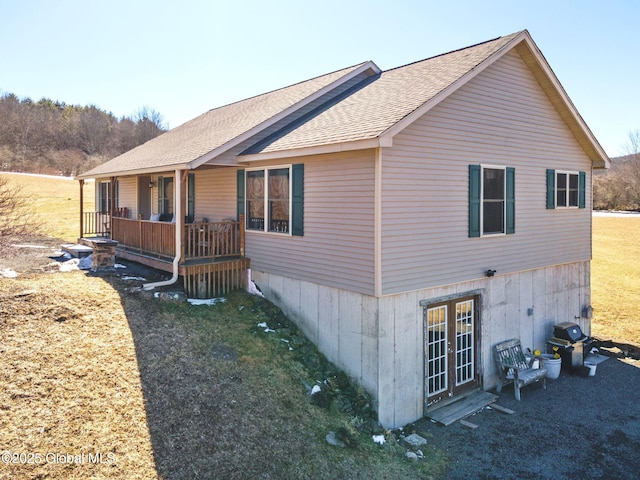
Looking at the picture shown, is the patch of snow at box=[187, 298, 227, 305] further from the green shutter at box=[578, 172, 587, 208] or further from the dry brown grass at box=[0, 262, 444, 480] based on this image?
the green shutter at box=[578, 172, 587, 208]

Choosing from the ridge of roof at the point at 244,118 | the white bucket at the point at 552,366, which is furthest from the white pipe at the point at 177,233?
the white bucket at the point at 552,366

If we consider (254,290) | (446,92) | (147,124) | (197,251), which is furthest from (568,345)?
(147,124)

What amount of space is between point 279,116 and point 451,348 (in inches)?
272

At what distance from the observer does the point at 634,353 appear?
1214 cm

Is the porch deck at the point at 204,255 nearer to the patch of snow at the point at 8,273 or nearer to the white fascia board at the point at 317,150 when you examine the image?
the white fascia board at the point at 317,150

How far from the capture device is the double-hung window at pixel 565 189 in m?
11.4

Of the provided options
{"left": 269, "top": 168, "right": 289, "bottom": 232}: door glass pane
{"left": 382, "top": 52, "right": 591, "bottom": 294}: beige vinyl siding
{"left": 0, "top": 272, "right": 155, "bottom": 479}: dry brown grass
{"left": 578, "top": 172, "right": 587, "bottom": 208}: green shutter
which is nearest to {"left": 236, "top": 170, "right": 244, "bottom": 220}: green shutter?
{"left": 269, "top": 168, "right": 289, "bottom": 232}: door glass pane

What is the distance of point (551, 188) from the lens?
11.4 m

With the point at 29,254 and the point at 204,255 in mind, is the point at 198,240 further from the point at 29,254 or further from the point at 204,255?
the point at 29,254

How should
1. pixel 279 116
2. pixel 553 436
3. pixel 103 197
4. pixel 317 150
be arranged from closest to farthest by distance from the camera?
pixel 553 436, pixel 317 150, pixel 279 116, pixel 103 197

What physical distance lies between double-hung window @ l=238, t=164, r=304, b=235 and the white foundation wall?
1.23 meters

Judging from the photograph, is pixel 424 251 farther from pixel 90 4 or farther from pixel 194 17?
pixel 90 4

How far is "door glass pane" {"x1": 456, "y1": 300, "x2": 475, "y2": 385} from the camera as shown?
952 cm

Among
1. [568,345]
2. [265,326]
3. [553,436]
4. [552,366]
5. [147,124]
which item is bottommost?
[553,436]
